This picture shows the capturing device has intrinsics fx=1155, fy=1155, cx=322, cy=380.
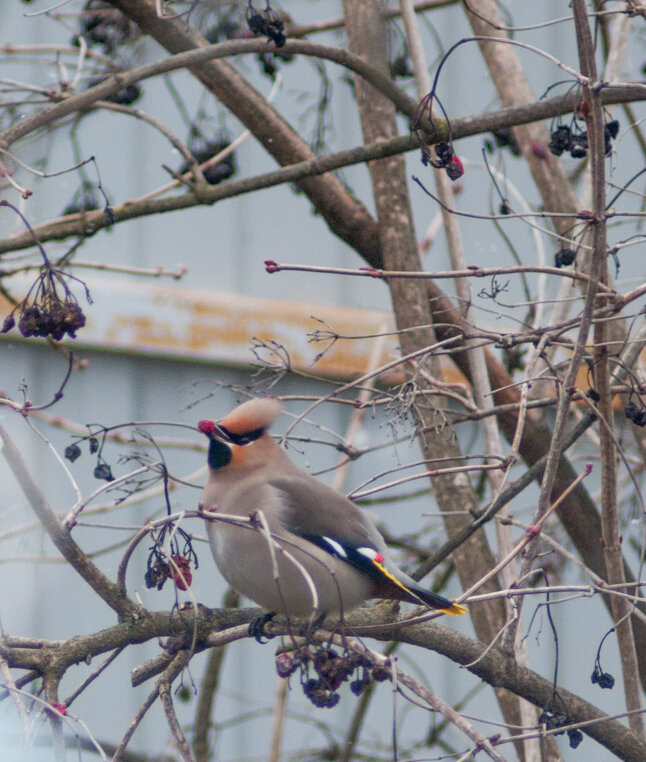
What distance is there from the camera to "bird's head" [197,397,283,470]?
186 cm

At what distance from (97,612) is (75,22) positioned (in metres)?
1.57

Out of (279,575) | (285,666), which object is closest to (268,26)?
(279,575)

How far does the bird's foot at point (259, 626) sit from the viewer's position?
1524 mm

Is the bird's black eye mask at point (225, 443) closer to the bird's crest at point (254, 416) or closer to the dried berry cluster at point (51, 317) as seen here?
the bird's crest at point (254, 416)

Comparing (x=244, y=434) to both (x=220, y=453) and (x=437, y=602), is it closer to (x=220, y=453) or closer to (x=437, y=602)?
(x=220, y=453)

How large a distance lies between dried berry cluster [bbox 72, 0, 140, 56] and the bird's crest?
43.6 inches

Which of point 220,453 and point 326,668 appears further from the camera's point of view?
point 220,453

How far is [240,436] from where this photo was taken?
187 cm

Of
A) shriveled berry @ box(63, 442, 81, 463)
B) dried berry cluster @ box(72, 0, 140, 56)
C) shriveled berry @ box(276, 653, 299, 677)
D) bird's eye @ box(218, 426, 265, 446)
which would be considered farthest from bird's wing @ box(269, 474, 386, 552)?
dried berry cluster @ box(72, 0, 140, 56)

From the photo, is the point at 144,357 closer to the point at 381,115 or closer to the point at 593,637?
the point at 381,115

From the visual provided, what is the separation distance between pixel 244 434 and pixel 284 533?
22cm

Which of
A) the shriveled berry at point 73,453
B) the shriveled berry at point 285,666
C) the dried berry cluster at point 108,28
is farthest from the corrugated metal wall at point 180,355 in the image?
the shriveled berry at point 285,666

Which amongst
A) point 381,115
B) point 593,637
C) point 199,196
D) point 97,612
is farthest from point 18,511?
point 593,637

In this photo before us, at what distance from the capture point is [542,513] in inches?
61.4
